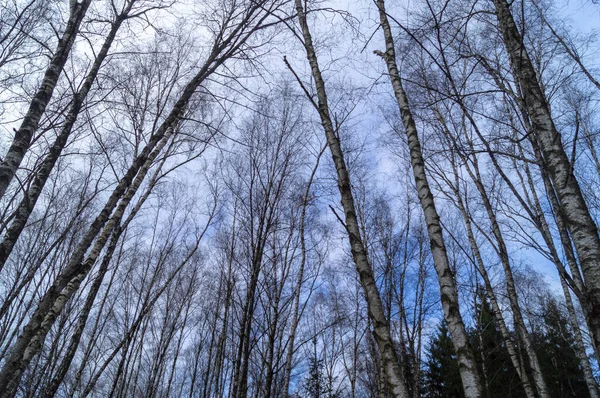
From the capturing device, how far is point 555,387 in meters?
16.4

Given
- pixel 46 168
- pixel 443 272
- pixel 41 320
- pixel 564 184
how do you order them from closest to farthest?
pixel 564 184 → pixel 443 272 → pixel 41 320 → pixel 46 168

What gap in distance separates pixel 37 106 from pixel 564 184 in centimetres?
539

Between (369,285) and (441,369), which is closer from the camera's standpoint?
(369,285)

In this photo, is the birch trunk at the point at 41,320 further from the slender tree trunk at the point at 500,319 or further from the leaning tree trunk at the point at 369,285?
the slender tree trunk at the point at 500,319

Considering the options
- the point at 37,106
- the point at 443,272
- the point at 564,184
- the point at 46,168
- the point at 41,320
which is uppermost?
the point at 37,106

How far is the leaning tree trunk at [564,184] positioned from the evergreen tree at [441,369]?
1661 centimetres

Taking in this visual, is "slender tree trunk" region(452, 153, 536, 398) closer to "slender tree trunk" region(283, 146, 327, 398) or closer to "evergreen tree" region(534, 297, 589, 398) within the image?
"slender tree trunk" region(283, 146, 327, 398)

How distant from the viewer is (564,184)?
2.39m

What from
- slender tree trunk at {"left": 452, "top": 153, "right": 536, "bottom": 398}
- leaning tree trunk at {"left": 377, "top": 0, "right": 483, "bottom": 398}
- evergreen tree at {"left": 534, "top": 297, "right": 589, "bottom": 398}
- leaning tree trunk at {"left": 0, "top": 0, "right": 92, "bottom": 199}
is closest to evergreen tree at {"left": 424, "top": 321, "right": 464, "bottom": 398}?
evergreen tree at {"left": 534, "top": 297, "right": 589, "bottom": 398}

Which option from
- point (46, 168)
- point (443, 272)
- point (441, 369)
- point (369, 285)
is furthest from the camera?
point (441, 369)

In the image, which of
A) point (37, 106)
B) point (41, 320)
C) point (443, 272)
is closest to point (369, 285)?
point (443, 272)

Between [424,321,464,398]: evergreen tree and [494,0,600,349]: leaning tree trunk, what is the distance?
54.5 feet

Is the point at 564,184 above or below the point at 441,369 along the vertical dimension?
below

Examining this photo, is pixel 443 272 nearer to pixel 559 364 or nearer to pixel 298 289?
pixel 298 289
